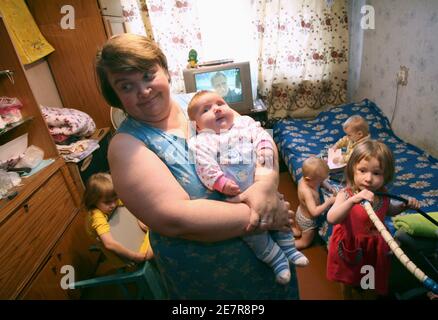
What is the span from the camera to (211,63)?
277 centimetres

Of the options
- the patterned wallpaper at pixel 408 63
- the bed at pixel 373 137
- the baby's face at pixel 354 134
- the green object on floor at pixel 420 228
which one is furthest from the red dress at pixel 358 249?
the patterned wallpaper at pixel 408 63

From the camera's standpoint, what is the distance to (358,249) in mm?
1245

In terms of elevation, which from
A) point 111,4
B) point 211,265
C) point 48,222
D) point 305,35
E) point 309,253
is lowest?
point 309,253

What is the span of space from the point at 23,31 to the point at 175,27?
142cm

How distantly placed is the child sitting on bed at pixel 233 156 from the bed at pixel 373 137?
36.9 inches

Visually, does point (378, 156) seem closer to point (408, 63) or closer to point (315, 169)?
point (315, 169)

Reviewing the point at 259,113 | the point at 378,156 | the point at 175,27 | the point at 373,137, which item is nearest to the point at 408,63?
the point at 373,137

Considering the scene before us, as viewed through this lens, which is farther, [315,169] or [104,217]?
[315,169]

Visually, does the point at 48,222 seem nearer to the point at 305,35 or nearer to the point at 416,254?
the point at 416,254

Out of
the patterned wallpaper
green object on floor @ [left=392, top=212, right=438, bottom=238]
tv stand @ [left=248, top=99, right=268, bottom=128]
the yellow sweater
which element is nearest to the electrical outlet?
the patterned wallpaper

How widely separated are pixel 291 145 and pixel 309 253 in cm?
113

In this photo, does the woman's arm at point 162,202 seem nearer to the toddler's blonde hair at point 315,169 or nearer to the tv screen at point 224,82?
the toddler's blonde hair at point 315,169

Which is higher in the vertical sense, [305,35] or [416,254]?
[305,35]

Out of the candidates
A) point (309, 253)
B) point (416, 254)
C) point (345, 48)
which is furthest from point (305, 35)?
point (416, 254)
